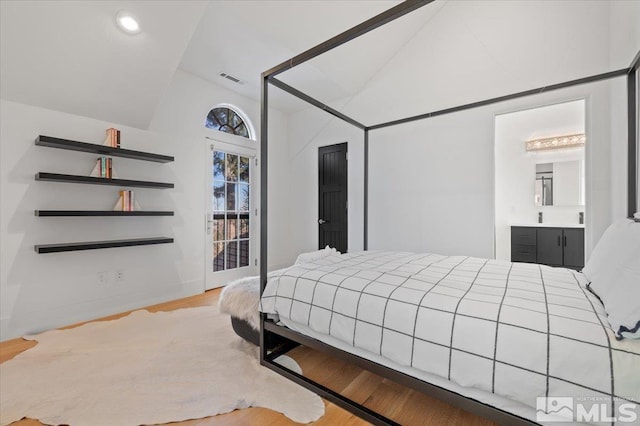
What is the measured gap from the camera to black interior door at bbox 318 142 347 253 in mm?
4301

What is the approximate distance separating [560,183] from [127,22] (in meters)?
5.09

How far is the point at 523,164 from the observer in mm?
3857

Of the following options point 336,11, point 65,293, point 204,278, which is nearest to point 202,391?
point 65,293

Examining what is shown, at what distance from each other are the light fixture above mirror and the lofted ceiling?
116 cm

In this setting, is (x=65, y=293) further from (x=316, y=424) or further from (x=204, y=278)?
(x=316, y=424)

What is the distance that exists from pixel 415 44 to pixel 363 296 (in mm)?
3541

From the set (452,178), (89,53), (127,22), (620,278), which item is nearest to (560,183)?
(452,178)

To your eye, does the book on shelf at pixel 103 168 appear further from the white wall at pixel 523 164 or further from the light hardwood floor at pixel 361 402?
the white wall at pixel 523 164

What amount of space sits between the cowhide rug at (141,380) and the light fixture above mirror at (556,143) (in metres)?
4.08

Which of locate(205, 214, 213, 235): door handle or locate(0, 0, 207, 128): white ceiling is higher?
locate(0, 0, 207, 128): white ceiling

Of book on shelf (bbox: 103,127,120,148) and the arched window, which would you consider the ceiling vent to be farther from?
book on shelf (bbox: 103,127,120,148)

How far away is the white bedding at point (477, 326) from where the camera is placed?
88 centimetres

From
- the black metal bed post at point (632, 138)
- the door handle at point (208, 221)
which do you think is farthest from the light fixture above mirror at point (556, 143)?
the door handle at point (208, 221)

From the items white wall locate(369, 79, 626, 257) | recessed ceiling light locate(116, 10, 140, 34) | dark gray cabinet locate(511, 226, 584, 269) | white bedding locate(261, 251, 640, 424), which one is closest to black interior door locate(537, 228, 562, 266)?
dark gray cabinet locate(511, 226, 584, 269)
